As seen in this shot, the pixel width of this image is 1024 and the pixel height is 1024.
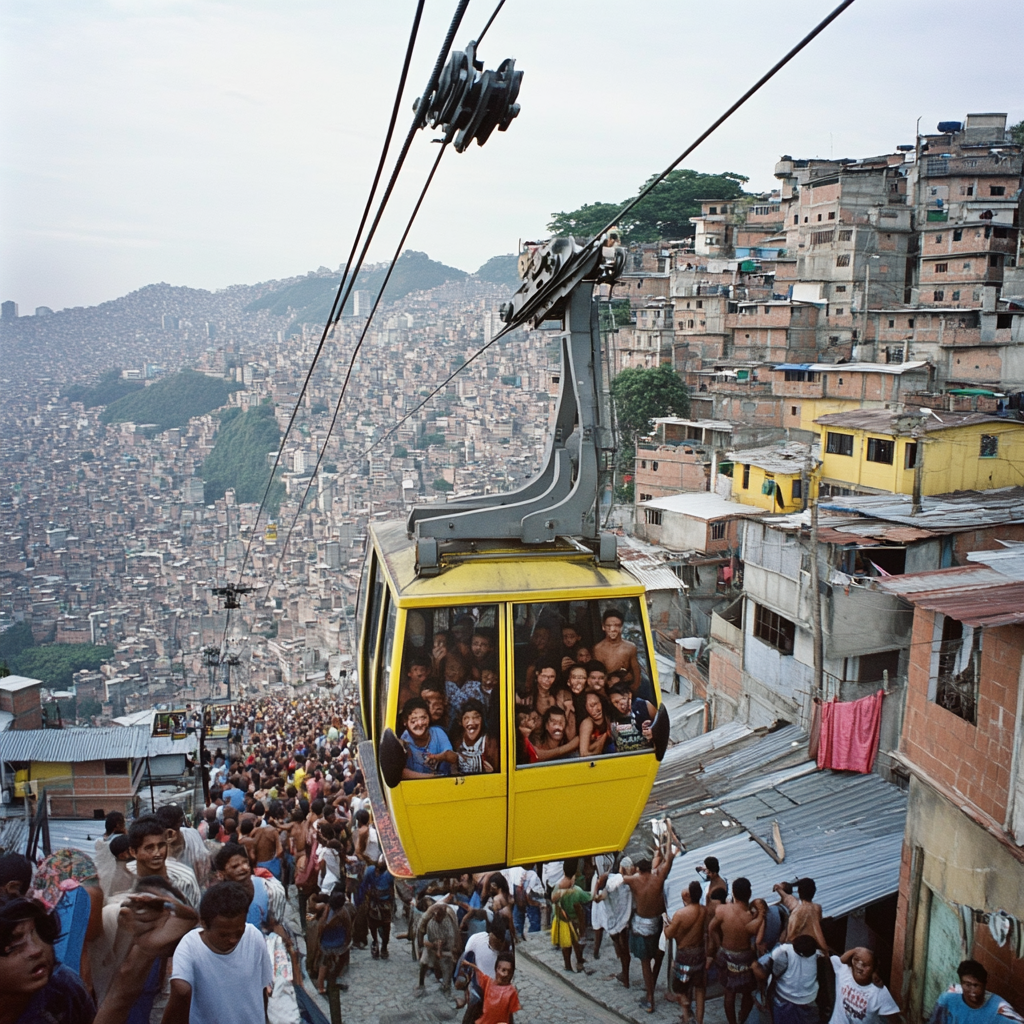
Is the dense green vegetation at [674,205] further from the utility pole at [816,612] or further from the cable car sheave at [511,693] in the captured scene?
the cable car sheave at [511,693]

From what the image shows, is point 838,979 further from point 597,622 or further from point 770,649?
point 770,649

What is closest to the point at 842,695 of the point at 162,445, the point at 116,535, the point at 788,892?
the point at 788,892

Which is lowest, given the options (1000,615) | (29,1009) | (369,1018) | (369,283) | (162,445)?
(162,445)

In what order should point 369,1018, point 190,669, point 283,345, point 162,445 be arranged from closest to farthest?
1. point 369,1018
2. point 190,669
3. point 162,445
4. point 283,345

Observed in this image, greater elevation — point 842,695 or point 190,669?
point 842,695

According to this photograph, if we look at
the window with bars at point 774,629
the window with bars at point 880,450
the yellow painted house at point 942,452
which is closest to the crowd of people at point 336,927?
the window with bars at point 774,629

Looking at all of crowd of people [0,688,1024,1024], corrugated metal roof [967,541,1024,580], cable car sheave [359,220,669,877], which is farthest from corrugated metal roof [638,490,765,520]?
cable car sheave [359,220,669,877]

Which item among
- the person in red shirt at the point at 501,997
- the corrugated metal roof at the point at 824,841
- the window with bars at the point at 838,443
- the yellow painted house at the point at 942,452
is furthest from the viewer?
the window with bars at the point at 838,443
